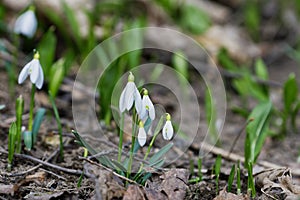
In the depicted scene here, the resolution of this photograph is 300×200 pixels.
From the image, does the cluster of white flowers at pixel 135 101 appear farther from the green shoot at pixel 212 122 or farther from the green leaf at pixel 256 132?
the green shoot at pixel 212 122

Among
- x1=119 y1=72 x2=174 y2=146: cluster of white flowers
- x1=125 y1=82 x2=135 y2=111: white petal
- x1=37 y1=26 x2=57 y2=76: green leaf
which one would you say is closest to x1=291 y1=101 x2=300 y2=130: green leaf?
x1=119 y1=72 x2=174 y2=146: cluster of white flowers

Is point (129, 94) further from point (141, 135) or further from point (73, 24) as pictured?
point (73, 24)

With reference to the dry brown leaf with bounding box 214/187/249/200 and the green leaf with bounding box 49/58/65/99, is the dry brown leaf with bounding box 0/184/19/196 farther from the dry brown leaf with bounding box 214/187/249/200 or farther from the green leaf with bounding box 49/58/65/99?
the green leaf with bounding box 49/58/65/99

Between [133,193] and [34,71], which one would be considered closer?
[133,193]

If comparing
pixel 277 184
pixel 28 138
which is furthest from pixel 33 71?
pixel 277 184

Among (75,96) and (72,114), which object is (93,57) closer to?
(75,96)

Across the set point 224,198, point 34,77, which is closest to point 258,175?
point 224,198
